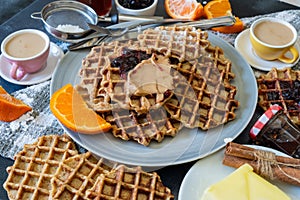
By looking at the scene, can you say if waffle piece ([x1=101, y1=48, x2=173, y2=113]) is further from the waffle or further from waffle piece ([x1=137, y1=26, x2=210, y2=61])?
the waffle

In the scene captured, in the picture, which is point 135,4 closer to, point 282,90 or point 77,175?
point 282,90

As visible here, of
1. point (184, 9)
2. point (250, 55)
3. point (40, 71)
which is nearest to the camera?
point (40, 71)

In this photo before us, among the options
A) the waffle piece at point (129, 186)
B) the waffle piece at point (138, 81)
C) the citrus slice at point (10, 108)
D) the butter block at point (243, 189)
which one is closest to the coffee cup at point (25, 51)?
the citrus slice at point (10, 108)

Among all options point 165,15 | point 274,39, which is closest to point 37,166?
point 165,15

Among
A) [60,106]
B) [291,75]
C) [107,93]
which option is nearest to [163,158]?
[107,93]

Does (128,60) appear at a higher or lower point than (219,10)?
higher

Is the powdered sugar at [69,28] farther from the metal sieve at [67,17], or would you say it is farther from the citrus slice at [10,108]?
the citrus slice at [10,108]

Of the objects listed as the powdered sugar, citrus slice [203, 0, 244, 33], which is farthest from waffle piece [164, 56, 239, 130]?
the powdered sugar
